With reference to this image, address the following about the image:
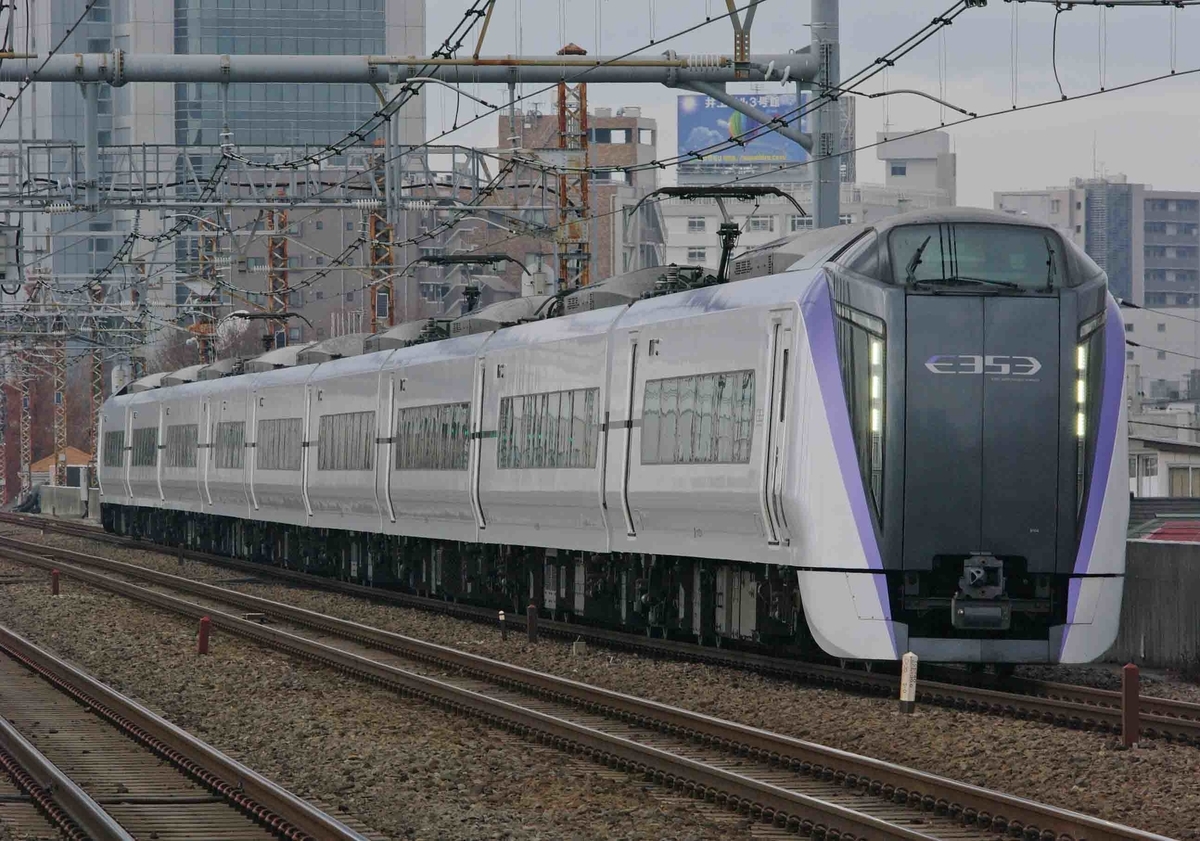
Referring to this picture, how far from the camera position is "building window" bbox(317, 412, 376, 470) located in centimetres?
3153

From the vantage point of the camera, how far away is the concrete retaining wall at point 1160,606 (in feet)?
61.9

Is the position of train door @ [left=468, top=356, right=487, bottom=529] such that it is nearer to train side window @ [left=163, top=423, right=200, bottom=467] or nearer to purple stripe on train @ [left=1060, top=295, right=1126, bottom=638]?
purple stripe on train @ [left=1060, top=295, right=1126, bottom=638]

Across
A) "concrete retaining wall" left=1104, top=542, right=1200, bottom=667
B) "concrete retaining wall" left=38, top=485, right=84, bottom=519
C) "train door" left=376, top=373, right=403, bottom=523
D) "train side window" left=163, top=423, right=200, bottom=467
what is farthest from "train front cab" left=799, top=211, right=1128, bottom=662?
"concrete retaining wall" left=38, top=485, right=84, bottom=519

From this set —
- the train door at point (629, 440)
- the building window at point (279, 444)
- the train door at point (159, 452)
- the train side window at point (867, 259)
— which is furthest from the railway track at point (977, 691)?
the train door at point (159, 452)

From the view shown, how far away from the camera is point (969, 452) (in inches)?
625

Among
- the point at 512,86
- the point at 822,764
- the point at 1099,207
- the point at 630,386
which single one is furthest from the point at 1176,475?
the point at 1099,207

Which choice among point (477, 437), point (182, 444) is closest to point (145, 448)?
point (182, 444)

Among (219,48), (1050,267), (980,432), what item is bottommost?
(980,432)

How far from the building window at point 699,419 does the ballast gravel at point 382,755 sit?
11.1ft

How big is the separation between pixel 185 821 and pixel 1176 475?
37449mm

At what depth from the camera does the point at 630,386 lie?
2062 centimetres

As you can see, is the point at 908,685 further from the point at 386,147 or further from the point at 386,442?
the point at 386,147

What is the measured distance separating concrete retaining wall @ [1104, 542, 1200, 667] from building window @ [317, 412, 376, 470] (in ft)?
46.0

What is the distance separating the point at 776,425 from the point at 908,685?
262cm
